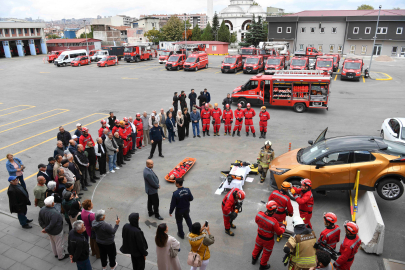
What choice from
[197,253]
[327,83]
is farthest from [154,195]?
[327,83]

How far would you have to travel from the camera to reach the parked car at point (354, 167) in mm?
7574

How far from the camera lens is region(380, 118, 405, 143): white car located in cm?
1043

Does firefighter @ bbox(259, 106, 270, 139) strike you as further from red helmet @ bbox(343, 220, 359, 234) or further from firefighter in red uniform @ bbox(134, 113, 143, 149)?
red helmet @ bbox(343, 220, 359, 234)

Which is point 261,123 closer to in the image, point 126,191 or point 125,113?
point 126,191

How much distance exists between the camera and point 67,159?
8.18m

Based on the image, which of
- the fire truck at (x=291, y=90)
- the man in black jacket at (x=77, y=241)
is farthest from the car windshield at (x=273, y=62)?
the man in black jacket at (x=77, y=241)

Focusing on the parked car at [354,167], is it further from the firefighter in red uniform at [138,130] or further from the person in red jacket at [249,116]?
the firefighter in red uniform at [138,130]

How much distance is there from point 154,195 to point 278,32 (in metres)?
55.0

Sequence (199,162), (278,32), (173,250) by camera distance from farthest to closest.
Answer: (278,32)
(199,162)
(173,250)

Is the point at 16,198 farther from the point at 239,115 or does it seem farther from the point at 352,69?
the point at 352,69

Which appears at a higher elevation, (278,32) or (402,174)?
(278,32)

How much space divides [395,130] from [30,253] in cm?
1240

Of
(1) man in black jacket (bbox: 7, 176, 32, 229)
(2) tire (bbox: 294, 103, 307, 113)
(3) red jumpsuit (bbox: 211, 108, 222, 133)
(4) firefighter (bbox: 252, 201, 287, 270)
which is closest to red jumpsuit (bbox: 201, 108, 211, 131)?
(3) red jumpsuit (bbox: 211, 108, 222, 133)

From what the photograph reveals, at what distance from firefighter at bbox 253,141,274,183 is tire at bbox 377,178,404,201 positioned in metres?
3.04
